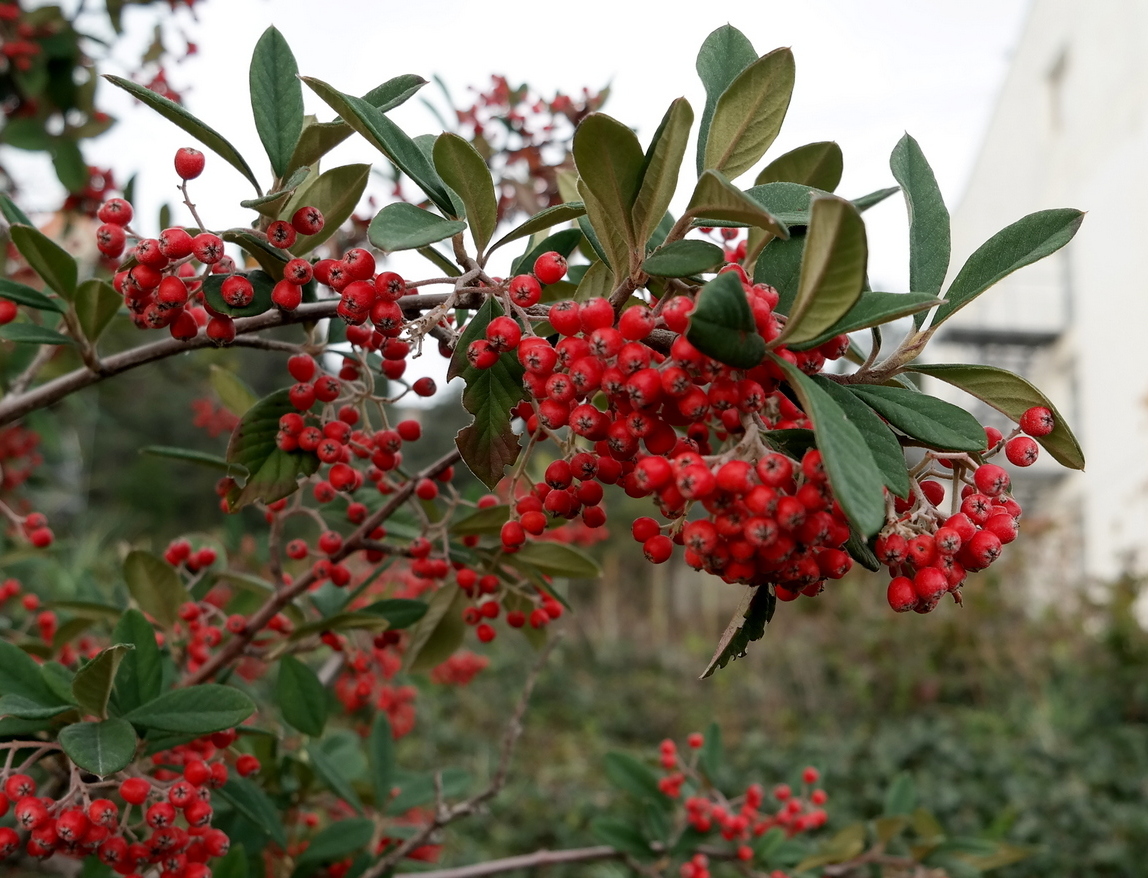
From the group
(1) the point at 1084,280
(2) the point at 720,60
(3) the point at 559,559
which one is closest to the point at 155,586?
(3) the point at 559,559

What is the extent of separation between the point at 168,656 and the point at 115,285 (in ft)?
2.76

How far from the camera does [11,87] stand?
3539 mm

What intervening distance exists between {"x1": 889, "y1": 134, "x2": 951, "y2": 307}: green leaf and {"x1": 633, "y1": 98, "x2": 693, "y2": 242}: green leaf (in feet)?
1.04

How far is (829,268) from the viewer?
775mm

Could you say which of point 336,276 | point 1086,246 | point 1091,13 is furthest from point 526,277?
point 1091,13

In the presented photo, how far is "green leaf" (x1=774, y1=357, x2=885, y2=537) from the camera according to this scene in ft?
2.33

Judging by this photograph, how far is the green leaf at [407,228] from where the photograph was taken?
2.86 ft

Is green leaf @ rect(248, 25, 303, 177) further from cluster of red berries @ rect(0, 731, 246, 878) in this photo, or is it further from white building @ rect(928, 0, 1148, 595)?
white building @ rect(928, 0, 1148, 595)

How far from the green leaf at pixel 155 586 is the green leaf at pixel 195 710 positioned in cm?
54

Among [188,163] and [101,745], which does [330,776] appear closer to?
[101,745]

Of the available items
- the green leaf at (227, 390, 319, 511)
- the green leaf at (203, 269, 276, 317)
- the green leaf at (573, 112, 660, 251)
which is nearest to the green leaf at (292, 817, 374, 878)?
the green leaf at (227, 390, 319, 511)

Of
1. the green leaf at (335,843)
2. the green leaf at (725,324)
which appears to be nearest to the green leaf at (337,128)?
the green leaf at (725,324)

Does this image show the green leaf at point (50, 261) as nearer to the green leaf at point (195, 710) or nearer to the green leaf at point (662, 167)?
the green leaf at point (195, 710)

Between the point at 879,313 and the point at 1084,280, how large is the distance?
50.4ft
